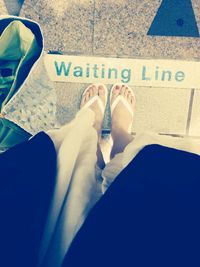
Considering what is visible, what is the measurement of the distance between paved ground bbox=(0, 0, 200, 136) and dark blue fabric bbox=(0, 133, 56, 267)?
3.11ft

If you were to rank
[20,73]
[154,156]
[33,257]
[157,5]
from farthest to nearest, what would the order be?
[157,5] → [20,73] → [154,156] → [33,257]

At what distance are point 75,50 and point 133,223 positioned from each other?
1155mm

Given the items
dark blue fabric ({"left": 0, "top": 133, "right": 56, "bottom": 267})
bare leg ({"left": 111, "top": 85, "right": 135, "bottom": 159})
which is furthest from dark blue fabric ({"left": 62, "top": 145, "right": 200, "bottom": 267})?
bare leg ({"left": 111, "top": 85, "right": 135, "bottom": 159})

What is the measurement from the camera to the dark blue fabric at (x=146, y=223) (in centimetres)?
66

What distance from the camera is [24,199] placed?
708 mm

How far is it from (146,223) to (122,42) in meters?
1.15

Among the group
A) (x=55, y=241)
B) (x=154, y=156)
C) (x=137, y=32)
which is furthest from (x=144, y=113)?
(x=55, y=241)

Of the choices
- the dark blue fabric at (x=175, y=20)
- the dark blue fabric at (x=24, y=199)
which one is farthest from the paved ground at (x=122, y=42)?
the dark blue fabric at (x=24, y=199)

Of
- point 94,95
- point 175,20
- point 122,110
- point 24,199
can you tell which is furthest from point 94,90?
point 24,199

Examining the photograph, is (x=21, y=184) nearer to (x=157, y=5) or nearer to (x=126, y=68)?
(x=126, y=68)

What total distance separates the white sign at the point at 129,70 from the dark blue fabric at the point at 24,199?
37.3 inches

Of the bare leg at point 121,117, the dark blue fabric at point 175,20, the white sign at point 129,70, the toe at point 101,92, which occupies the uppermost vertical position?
the dark blue fabric at point 175,20

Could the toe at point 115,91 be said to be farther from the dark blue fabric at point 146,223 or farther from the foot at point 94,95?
the dark blue fabric at point 146,223

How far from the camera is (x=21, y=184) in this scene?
72 cm
